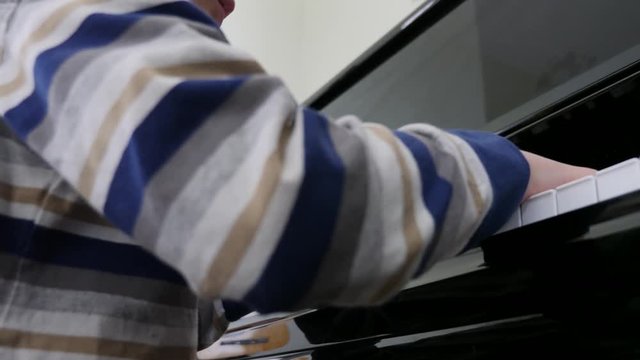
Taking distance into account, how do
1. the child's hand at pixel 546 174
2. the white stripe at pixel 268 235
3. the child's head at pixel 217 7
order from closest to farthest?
the white stripe at pixel 268 235
the child's hand at pixel 546 174
the child's head at pixel 217 7

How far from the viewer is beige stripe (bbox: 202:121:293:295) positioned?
0.95 feet

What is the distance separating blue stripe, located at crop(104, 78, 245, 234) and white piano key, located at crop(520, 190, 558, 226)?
0.19 meters

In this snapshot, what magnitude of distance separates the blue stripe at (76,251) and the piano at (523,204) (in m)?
0.18

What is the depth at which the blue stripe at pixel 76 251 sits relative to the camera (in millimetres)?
404

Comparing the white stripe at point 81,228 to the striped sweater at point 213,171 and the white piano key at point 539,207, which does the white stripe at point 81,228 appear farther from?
the white piano key at point 539,207

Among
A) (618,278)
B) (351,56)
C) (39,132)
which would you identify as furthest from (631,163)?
(351,56)

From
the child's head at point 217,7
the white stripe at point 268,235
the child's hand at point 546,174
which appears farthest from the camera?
the child's head at point 217,7

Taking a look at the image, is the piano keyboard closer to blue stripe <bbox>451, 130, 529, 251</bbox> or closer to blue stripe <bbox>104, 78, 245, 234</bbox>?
blue stripe <bbox>451, 130, 529, 251</bbox>

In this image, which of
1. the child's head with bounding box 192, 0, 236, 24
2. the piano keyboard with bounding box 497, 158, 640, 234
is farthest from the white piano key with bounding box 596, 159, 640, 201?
the child's head with bounding box 192, 0, 236, 24

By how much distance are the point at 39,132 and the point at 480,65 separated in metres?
0.55

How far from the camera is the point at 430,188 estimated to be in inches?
13.4

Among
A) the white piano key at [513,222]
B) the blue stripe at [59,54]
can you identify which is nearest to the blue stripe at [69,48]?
the blue stripe at [59,54]

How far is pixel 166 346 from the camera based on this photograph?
45 cm

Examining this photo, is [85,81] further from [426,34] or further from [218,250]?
[426,34]
